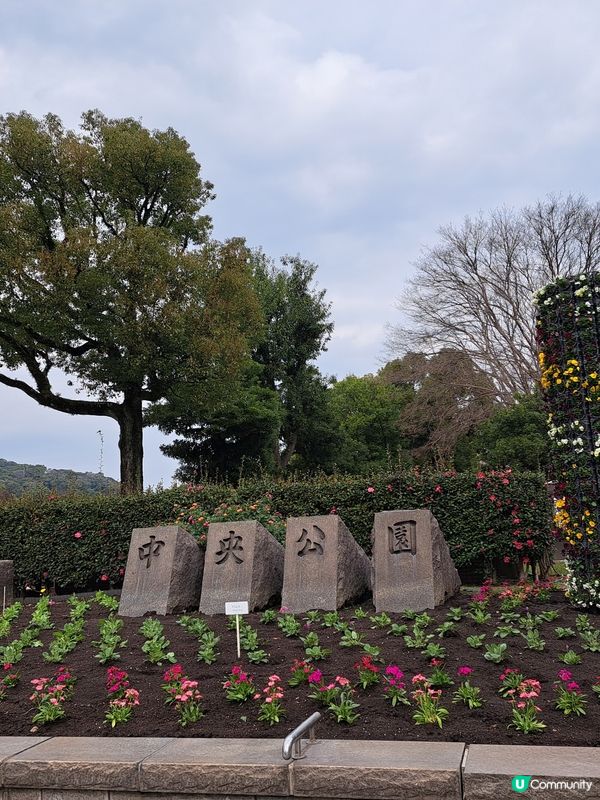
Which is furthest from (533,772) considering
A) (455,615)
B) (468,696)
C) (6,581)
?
(6,581)

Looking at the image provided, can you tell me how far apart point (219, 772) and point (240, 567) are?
409 centimetres

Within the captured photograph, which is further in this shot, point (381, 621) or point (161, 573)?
point (161, 573)

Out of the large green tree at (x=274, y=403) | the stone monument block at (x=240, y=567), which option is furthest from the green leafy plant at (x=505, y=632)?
the large green tree at (x=274, y=403)

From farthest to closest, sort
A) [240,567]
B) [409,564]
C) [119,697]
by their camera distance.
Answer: [240,567] → [409,564] → [119,697]

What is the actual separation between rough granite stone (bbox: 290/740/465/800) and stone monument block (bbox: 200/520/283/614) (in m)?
3.89

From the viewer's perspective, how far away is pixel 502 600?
656cm

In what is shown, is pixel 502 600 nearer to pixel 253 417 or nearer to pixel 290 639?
pixel 290 639

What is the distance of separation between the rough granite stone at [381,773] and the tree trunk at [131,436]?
16493 mm

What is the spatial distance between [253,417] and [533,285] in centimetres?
1171

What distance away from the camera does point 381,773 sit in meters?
3.19

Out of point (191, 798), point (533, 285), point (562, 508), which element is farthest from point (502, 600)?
point (533, 285)

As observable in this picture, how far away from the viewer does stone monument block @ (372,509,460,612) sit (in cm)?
667

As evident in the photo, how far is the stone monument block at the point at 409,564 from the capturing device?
6672 mm
